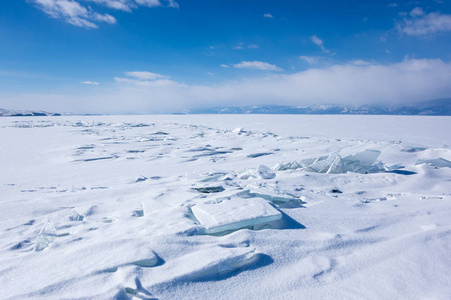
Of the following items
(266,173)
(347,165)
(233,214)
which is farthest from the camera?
(347,165)

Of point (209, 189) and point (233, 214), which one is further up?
point (233, 214)

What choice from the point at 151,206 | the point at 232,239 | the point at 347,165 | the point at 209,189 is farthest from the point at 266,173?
the point at 232,239

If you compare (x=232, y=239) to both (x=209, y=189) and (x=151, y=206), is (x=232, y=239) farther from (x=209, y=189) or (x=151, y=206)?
(x=209, y=189)

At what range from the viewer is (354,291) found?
1.39m

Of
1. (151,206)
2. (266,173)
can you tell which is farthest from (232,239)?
(266,173)

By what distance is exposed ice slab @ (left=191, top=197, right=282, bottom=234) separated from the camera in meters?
1.99

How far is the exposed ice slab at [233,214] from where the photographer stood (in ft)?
6.52

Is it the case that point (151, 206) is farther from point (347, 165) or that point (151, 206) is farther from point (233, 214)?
point (347, 165)

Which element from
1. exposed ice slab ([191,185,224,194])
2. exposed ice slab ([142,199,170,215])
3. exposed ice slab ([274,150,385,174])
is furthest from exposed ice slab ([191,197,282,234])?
exposed ice slab ([274,150,385,174])

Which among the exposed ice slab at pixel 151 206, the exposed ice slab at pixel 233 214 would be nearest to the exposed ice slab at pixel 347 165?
the exposed ice slab at pixel 233 214

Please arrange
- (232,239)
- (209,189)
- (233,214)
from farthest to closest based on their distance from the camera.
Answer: (209,189)
(233,214)
(232,239)

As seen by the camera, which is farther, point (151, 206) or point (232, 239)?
point (151, 206)

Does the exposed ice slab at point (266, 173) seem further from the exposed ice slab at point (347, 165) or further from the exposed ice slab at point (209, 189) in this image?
the exposed ice slab at point (209, 189)

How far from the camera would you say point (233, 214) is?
214 centimetres
